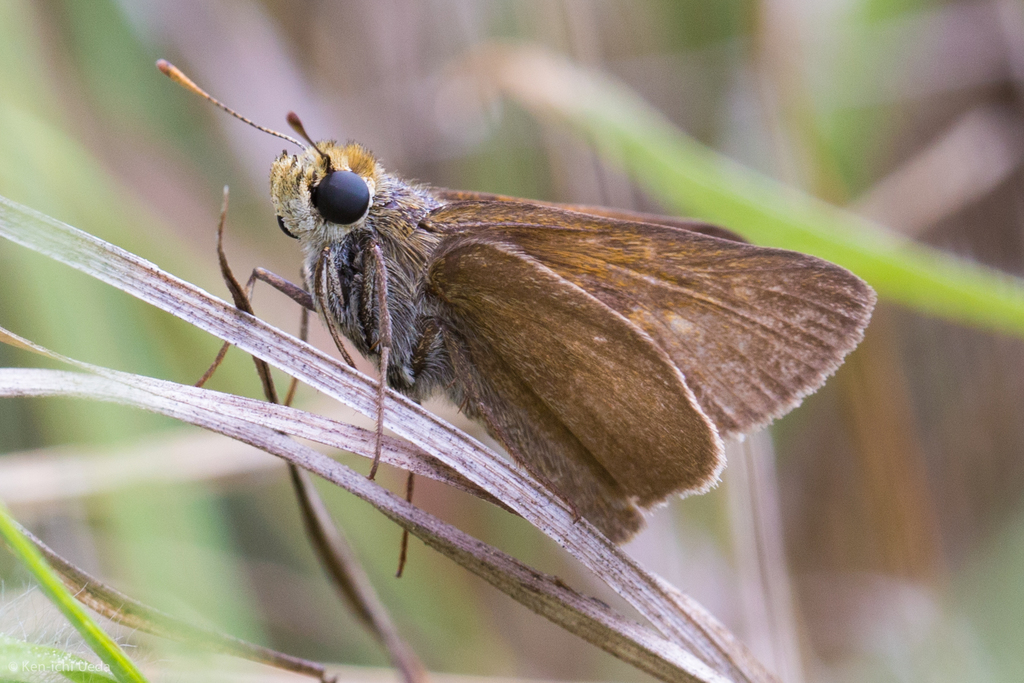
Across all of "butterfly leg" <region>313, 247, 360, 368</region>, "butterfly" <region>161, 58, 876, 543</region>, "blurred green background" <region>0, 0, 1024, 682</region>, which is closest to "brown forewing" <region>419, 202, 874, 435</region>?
"butterfly" <region>161, 58, 876, 543</region>

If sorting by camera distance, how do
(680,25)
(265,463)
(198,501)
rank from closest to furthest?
(198,501), (265,463), (680,25)

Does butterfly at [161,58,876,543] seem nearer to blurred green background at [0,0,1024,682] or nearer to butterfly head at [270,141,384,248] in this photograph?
butterfly head at [270,141,384,248]

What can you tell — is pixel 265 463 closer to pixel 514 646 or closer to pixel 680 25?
pixel 514 646

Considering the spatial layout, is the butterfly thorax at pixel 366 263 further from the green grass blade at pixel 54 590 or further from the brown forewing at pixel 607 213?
the green grass blade at pixel 54 590

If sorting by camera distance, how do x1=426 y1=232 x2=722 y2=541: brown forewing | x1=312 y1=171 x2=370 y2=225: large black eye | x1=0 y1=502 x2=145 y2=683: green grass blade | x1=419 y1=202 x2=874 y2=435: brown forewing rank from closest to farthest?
x1=0 y1=502 x2=145 y2=683: green grass blade, x1=426 y1=232 x2=722 y2=541: brown forewing, x1=419 y1=202 x2=874 y2=435: brown forewing, x1=312 y1=171 x2=370 y2=225: large black eye

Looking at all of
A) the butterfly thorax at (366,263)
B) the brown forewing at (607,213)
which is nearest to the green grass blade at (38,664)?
the butterfly thorax at (366,263)

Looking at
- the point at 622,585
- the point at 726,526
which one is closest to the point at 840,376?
the point at 726,526

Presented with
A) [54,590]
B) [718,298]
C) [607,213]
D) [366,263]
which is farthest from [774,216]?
[54,590]
